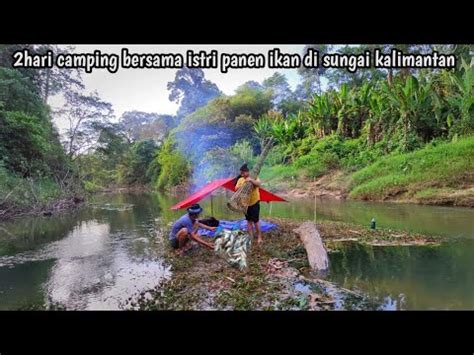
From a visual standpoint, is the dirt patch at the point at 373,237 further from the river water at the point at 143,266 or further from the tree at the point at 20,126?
the tree at the point at 20,126

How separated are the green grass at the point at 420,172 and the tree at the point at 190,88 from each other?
678 inches

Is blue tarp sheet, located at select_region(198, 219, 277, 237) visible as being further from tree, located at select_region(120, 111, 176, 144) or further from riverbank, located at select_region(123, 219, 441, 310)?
tree, located at select_region(120, 111, 176, 144)

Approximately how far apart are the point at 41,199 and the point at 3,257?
575cm

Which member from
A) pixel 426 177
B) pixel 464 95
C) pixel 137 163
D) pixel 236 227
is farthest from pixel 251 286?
pixel 137 163

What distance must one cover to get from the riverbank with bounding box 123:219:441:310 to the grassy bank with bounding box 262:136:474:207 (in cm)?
548

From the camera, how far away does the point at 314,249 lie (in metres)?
4.84

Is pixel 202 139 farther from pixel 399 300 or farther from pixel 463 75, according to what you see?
pixel 399 300

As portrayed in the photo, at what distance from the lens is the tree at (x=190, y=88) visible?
92.6ft

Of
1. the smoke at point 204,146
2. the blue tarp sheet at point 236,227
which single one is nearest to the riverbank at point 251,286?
the blue tarp sheet at point 236,227

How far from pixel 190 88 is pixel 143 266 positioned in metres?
25.3

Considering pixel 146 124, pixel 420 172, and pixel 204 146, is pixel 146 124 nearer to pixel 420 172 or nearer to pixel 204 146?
pixel 204 146

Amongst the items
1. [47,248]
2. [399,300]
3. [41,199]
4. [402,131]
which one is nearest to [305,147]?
[402,131]

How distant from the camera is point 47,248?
6332 mm

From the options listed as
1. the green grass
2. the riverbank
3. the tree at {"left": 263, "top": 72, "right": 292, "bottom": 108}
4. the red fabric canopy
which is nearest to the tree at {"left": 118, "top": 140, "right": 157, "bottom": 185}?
the tree at {"left": 263, "top": 72, "right": 292, "bottom": 108}
